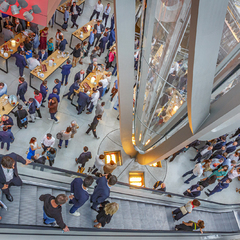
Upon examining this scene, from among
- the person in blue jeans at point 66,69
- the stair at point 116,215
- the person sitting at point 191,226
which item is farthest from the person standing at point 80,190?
the person in blue jeans at point 66,69

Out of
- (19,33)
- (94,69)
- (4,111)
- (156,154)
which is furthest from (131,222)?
(19,33)

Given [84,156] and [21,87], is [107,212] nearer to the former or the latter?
[84,156]

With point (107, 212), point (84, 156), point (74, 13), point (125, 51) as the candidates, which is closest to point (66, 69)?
point (84, 156)

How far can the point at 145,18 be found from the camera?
5.84 m

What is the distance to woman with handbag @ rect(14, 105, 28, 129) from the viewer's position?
26.5 ft

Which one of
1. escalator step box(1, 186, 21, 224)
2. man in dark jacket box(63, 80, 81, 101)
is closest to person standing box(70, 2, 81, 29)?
man in dark jacket box(63, 80, 81, 101)

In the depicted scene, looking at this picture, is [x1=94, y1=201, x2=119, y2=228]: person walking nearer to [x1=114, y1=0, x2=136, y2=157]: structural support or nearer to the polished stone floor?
[x1=114, y1=0, x2=136, y2=157]: structural support

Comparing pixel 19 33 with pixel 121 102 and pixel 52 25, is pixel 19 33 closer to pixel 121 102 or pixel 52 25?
pixel 52 25

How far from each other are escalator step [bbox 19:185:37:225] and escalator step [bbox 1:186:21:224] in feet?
0.44

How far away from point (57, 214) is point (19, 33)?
30.3ft

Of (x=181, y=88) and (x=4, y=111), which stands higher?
(x=4, y=111)

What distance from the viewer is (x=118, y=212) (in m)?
7.15

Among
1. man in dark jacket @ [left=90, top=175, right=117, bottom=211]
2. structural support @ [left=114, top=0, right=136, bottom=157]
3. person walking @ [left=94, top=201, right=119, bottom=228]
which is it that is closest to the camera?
structural support @ [left=114, top=0, right=136, bottom=157]

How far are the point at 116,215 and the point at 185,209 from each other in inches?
86.1
